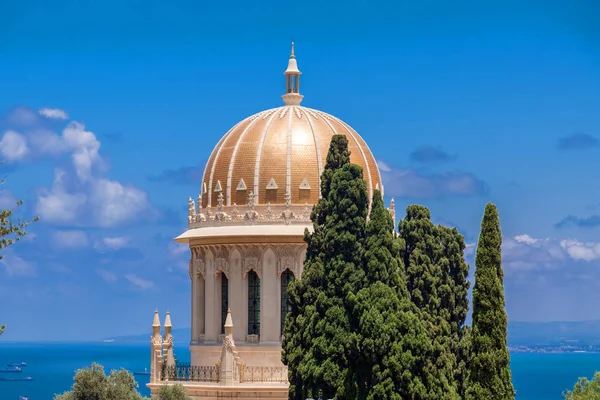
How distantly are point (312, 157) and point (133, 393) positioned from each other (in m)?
10.1

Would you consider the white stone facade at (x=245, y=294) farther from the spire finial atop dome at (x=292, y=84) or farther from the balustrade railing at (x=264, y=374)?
the spire finial atop dome at (x=292, y=84)

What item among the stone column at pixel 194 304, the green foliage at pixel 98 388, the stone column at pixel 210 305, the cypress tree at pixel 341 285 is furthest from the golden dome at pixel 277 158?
the green foliage at pixel 98 388

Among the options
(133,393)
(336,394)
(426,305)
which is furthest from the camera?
(133,393)

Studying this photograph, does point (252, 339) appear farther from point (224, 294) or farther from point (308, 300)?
point (308, 300)

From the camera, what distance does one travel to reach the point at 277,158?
A: 52.9m

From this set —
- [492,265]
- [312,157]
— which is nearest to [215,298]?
[312,157]

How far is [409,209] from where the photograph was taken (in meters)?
49.5

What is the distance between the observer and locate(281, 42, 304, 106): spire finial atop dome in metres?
55.4

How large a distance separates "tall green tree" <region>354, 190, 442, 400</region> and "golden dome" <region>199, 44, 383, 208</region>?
28.0 ft

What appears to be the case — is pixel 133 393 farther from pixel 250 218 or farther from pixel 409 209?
pixel 409 209

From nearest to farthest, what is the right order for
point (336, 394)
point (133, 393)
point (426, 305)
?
point (336, 394)
point (426, 305)
point (133, 393)

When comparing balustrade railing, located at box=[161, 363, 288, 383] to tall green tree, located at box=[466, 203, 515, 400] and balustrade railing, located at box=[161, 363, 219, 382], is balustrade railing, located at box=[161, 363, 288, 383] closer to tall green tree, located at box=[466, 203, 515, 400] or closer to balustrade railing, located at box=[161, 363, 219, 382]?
balustrade railing, located at box=[161, 363, 219, 382]

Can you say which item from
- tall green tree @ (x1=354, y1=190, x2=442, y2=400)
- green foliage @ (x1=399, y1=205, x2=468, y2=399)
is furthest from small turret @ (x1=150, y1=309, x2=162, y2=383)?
tall green tree @ (x1=354, y1=190, x2=442, y2=400)

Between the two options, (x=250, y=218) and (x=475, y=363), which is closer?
(x=475, y=363)
